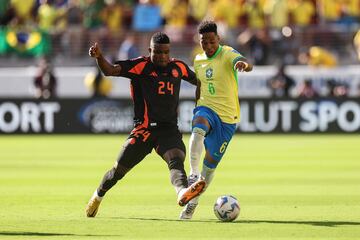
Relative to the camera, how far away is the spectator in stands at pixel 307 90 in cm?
2938

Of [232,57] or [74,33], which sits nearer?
[232,57]

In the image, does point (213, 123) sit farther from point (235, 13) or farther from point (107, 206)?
point (235, 13)

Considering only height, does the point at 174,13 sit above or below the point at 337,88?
above

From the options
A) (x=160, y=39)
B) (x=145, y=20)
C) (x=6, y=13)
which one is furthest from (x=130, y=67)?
(x=6, y=13)

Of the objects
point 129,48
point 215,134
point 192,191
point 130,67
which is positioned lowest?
point 129,48

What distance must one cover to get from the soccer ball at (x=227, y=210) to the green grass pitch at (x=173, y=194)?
4.3 inches

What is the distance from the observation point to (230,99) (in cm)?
1170

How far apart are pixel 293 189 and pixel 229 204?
407 centimetres

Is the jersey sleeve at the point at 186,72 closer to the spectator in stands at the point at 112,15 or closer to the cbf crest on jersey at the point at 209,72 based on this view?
the cbf crest on jersey at the point at 209,72

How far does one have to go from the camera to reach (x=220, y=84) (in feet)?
38.4

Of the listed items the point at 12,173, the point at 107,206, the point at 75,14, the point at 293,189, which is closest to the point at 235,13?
the point at 75,14

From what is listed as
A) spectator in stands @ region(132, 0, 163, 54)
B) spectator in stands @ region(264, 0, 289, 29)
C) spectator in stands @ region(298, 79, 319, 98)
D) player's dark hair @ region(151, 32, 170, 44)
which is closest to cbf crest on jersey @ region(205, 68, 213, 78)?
player's dark hair @ region(151, 32, 170, 44)

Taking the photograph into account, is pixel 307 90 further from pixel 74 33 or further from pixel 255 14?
pixel 74 33

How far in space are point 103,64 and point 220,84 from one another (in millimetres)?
1526
